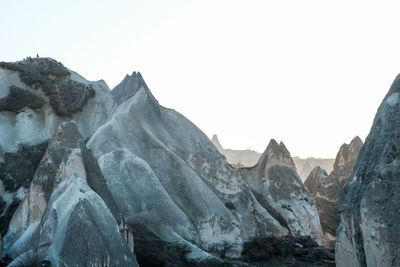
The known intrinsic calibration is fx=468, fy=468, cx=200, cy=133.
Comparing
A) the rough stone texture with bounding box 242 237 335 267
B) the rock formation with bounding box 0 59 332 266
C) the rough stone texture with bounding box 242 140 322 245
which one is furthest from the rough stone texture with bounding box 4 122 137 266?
the rough stone texture with bounding box 242 140 322 245

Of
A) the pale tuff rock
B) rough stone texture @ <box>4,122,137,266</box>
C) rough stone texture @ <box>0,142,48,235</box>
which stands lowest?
rough stone texture @ <box>4,122,137,266</box>

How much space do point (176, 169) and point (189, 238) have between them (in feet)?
11.2

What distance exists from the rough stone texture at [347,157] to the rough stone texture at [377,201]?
18114mm

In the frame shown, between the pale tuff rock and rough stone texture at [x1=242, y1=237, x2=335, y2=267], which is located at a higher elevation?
the pale tuff rock

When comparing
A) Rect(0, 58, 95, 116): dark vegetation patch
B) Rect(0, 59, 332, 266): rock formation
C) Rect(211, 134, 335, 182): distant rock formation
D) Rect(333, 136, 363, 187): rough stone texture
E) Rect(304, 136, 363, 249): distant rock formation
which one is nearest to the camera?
Rect(0, 59, 332, 266): rock formation

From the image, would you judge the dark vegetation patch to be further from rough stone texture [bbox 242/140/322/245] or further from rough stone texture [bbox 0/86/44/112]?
rough stone texture [bbox 242/140/322/245]

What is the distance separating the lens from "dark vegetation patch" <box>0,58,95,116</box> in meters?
21.7

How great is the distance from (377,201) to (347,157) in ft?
67.4

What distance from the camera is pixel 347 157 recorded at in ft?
97.3

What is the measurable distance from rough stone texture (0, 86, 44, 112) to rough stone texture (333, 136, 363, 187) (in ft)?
58.9

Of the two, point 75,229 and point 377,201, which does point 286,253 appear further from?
point 75,229

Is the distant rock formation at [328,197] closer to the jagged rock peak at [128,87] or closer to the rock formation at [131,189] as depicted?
the rock formation at [131,189]

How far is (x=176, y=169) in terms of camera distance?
59.3 ft

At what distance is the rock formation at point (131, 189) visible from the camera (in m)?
10.6
